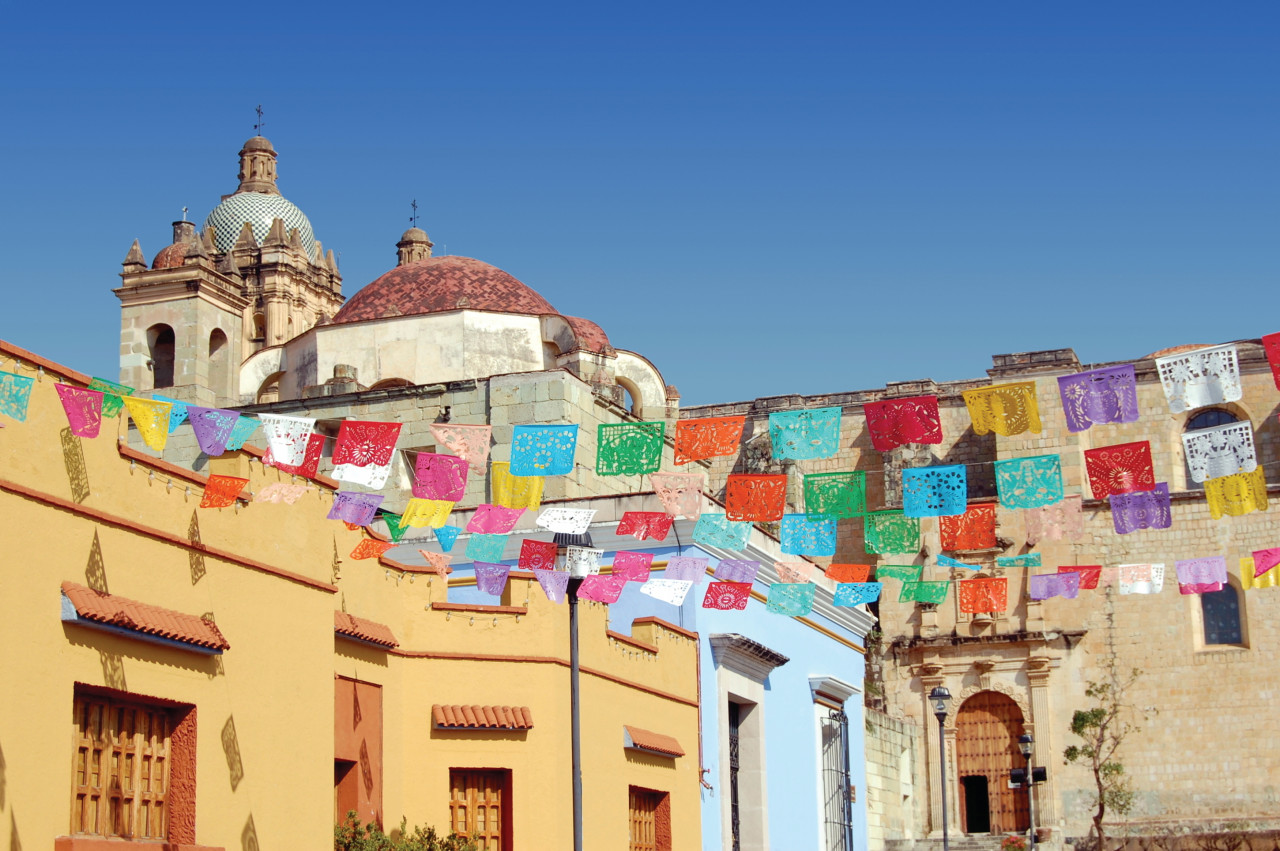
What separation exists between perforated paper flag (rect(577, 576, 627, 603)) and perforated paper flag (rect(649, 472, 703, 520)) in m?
1.12

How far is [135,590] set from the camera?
35.4 feet

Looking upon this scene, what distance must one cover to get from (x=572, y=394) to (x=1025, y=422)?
10.4m

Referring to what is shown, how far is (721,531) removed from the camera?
17.3m

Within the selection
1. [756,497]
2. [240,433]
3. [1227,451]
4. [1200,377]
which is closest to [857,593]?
[756,497]

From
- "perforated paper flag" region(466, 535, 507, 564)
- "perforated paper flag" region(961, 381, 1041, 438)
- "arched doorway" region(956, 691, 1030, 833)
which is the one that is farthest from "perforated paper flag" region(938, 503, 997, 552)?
"arched doorway" region(956, 691, 1030, 833)

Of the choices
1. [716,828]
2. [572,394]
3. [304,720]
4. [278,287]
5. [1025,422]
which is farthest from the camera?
[278,287]

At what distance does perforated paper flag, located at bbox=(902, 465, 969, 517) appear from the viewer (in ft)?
49.6

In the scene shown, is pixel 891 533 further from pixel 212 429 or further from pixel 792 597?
pixel 212 429

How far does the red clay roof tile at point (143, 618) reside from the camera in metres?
10.1

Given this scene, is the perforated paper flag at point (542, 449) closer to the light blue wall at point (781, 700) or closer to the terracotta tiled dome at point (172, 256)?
the light blue wall at point (781, 700)

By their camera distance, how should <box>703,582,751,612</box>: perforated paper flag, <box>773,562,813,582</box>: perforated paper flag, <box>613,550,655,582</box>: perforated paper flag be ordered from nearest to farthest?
<box>613,550,655,582</box>: perforated paper flag < <box>703,582,751,612</box>: perforated paper flag < <box>773,562,813,582</box>: perforated paper flag

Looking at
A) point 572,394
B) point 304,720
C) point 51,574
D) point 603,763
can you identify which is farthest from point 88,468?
point 572,394

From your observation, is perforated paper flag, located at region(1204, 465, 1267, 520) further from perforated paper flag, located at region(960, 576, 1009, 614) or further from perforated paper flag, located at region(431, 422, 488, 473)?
perforated paper flag, located at region(431, 422, 488, 473)

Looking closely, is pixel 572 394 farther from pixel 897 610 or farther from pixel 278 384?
pixel 897 610
